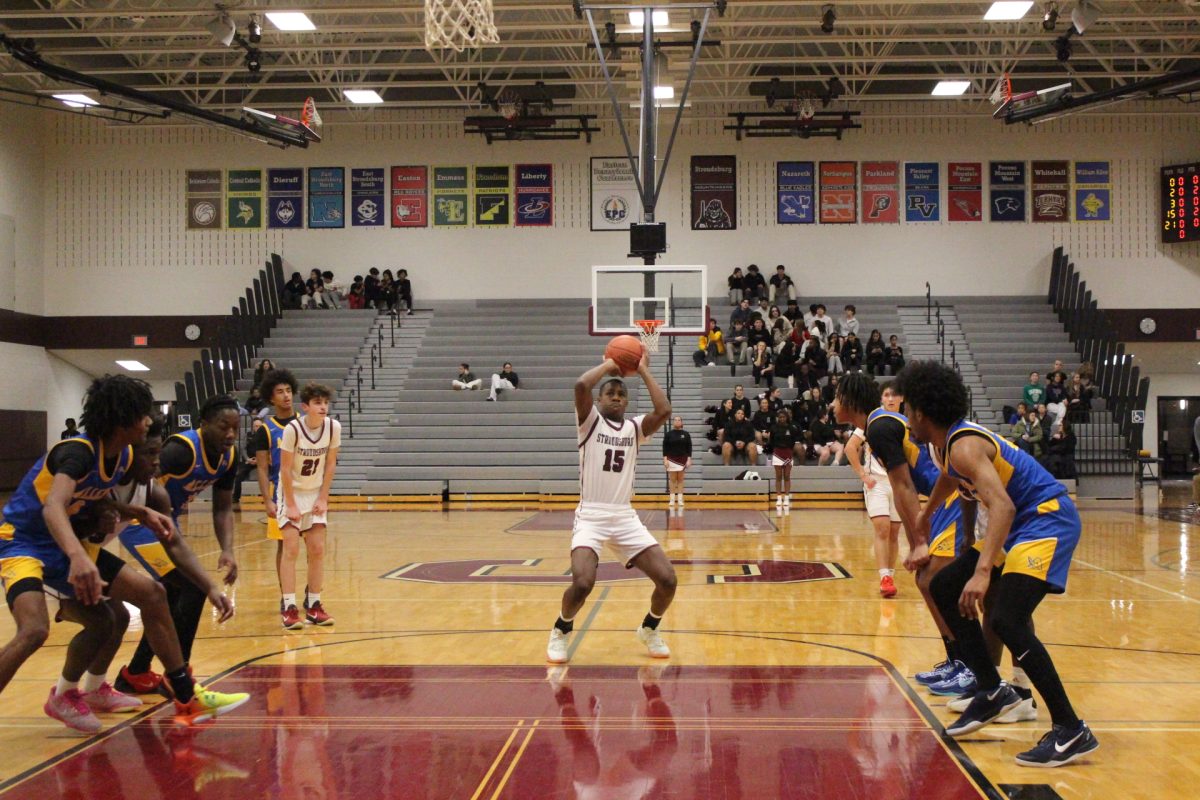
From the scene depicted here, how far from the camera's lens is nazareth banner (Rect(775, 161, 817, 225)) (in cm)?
2736

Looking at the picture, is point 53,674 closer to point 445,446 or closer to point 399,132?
point 445,446

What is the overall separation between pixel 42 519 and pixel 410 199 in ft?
78.3

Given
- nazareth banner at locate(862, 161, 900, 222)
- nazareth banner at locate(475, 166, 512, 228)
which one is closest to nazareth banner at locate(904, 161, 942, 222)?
nazareth banner at locate(862, 161, 900, 222)

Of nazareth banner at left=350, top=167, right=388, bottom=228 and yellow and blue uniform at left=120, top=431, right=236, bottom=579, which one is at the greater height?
nazareth banner at left=350, top=167, right=388, bottom=228

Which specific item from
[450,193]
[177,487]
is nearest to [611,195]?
[450,193]

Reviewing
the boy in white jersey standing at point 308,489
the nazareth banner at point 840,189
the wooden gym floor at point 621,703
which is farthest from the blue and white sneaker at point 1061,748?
the nazareth banner at point 840,189

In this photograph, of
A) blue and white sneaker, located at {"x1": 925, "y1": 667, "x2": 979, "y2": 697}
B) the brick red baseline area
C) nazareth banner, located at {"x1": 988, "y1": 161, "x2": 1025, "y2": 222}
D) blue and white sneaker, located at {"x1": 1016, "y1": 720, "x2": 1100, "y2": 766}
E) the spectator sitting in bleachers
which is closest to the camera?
the brick red baseline area

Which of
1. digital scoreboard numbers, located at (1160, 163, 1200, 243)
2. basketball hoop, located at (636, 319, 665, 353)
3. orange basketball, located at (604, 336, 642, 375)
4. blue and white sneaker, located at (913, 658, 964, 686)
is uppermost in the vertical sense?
digital scoreboard numbers, located at (1160, 163, 1200, 243)

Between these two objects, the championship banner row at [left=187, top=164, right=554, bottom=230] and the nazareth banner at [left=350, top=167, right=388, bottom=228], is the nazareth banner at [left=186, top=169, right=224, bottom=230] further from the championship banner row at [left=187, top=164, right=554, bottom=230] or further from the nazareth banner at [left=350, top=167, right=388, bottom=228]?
the nazareth banner at [left=350, top=167, right=388, bottom=228]

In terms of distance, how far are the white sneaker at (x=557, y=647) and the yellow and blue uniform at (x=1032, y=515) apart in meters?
2.69

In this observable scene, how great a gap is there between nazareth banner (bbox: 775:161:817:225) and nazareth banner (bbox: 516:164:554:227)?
5806mm

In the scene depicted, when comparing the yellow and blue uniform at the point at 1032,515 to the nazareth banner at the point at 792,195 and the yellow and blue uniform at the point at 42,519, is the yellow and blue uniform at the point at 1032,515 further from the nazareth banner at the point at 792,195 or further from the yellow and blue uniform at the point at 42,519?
the nazareth banner at the point at 792,195

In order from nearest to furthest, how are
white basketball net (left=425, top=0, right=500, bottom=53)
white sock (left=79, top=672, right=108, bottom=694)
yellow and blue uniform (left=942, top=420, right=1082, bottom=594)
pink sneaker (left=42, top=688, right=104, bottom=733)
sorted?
yellow and blue uniform (left=942, top=420, right=1082, bottom=594)
pink sneaker (left=42, top=688, right=104, bottom=733)
white sock (left=79, top=672, right=108, bottom=694)
white basketball net (left=425, top=0, right=500, bottom=53)

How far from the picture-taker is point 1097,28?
867 inches
